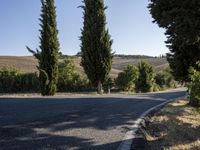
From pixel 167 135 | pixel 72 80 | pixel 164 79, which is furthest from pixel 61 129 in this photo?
pixel 164 79

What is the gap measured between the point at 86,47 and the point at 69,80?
21577 mm

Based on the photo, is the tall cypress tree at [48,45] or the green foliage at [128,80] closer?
the tall cypress tree at [48,45]

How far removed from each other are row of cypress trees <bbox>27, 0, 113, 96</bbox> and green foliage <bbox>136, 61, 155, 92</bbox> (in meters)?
20.0

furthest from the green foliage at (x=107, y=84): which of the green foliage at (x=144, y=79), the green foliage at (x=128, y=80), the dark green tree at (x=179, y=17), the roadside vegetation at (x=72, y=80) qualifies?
the dark green tree at (x=179, y=17)

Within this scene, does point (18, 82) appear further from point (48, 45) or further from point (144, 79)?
point (48, 45)

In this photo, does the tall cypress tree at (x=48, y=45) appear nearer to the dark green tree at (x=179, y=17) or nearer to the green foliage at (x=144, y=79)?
the dark green tree at (x=179, y=17)

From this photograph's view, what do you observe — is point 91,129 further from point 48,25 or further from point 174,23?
point 48,25

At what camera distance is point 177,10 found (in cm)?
1103

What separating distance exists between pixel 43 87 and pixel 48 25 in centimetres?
589

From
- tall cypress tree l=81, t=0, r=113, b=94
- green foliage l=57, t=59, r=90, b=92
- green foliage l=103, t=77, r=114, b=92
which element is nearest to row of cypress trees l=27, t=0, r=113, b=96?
tall cypress tree l=81, t=0, r=113, b=94

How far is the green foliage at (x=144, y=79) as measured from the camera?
5556 cm

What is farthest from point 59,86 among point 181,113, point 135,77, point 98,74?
point 181,113

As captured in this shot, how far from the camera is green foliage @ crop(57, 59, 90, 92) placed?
57125 millimetres

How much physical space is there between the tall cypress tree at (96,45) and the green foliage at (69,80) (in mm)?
19647
